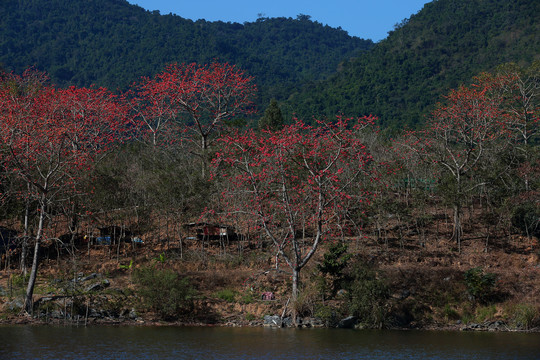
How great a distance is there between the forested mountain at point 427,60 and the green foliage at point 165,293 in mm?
58532

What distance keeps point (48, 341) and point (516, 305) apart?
2301cm

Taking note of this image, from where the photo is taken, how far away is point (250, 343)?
2520 cm

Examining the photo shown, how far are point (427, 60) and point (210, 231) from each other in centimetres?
8260

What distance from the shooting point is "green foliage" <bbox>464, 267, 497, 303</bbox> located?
106 ft

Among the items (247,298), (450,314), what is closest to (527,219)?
(450,314)

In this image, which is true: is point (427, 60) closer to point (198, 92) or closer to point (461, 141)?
point (461, 141)

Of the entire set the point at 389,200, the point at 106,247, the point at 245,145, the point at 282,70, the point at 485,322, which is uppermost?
the point at 282,70

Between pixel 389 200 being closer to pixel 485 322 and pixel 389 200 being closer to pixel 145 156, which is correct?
pixel 485 322

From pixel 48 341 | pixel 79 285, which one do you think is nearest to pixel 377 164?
pixel 79 285

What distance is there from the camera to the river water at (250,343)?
22.4 metres

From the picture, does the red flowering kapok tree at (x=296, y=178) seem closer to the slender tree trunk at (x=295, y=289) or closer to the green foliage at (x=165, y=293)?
the slender tree trunk at (x=295, y=289)

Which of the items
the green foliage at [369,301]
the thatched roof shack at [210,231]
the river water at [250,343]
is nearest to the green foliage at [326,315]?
the green foliage at [369,301]

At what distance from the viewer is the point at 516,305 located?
103ft

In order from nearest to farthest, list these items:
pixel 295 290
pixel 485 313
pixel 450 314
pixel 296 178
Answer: pixel 295 290 < pixel 485 313 < pixel 450 314 < pixel 296 178
